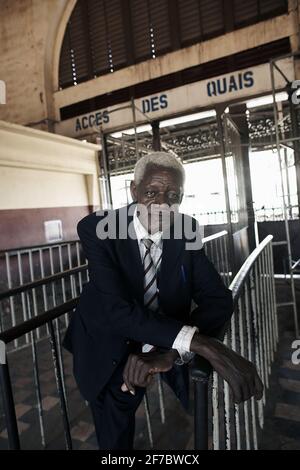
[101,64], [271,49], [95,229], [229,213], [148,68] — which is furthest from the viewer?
[101,64]

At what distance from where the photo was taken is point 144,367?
145cm

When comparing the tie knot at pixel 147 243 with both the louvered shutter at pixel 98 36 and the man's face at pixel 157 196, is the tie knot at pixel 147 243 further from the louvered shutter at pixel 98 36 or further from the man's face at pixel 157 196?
the louvered shutter at pixel 98 36

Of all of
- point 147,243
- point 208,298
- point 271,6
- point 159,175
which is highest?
point 271,6

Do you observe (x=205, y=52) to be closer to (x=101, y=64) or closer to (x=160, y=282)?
(x=101, y=64)

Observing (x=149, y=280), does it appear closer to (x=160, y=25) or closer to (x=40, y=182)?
(x=40, y=182)

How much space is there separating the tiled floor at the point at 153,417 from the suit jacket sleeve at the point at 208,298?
1.19 metres

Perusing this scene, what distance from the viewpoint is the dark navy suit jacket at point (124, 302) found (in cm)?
168

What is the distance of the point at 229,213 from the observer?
5.39 metres

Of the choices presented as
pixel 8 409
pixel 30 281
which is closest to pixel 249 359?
pixel 8 409

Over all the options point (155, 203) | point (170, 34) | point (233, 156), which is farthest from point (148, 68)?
point (155, 203)

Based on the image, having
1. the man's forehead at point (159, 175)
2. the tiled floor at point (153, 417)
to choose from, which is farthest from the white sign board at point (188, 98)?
the man's forehead at point (159, 175)

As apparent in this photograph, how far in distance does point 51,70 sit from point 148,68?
260 cm

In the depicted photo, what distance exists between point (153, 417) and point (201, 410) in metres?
1.78

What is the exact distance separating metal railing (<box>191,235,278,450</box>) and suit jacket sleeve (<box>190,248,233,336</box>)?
0.23 ft
